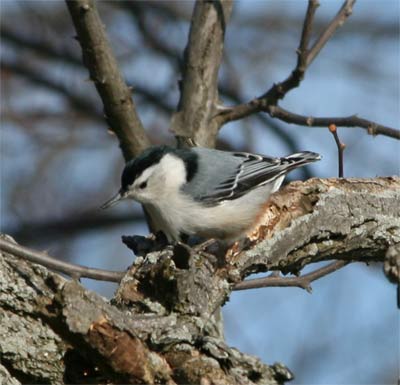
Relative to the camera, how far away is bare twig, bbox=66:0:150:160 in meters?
3.25

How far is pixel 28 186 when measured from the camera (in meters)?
6.33

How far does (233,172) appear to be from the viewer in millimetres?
3393

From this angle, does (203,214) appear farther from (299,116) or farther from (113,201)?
(299,116)

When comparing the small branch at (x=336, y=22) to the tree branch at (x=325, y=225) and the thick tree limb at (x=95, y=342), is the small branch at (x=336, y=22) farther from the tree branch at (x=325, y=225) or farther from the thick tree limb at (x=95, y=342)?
the thick tree limb at (x=95, y=342)

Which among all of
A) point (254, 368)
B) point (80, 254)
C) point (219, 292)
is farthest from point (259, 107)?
point (80, 254)

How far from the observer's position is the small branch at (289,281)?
256 cm

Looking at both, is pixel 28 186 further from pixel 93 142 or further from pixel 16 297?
pixel 16 297

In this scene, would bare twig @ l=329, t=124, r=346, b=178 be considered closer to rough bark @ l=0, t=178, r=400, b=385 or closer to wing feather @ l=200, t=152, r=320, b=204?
rough bark @ l=0, t=178, r=400, b=385

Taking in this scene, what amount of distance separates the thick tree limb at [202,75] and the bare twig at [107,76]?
0.17 m

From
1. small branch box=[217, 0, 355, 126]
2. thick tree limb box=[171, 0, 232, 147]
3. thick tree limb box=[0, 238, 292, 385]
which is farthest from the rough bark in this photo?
thick tree limb box=[171, 0, 232, 147]

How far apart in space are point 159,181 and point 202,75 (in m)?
0.52

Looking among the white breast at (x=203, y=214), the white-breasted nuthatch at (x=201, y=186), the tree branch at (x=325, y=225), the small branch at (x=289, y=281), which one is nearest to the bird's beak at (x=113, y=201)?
the white-breasted nuthatch at (x=201, y=186)

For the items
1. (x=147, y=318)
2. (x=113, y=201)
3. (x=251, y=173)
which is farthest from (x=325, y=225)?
(x=113, y=201)

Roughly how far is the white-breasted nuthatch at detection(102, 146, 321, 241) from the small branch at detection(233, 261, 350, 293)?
1.38ft
